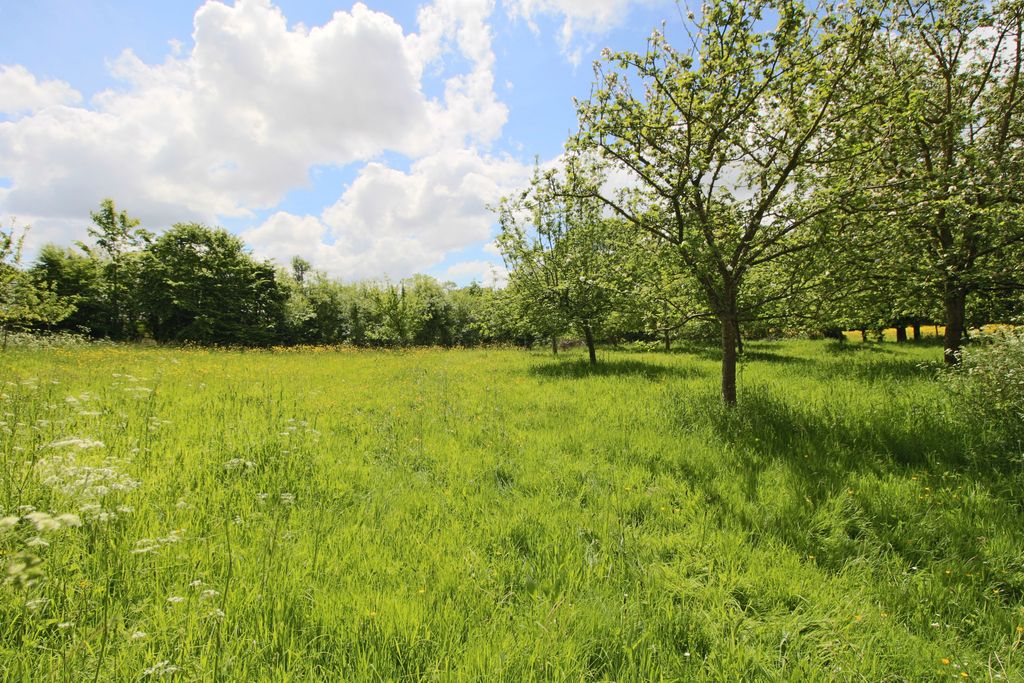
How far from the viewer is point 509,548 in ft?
11.1

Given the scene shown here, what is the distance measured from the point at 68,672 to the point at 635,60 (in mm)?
8463

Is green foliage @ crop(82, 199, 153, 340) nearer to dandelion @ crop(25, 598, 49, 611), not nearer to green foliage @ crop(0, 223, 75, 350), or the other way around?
green foliage @ crop(0, 223, 75, 350)

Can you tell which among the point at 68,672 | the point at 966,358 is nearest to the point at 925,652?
the point at 68,672

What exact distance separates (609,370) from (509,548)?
993 centimetres

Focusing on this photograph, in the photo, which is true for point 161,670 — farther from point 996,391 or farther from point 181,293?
point 181,293

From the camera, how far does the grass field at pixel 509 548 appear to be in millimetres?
2281

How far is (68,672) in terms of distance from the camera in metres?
1.84

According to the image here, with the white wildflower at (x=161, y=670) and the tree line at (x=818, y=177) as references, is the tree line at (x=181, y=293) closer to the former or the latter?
the tree line at (x=818, y=177)

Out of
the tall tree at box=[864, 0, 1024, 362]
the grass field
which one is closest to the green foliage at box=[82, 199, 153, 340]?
the grass field

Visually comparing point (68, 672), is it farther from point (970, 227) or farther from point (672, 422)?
point (970, 227)

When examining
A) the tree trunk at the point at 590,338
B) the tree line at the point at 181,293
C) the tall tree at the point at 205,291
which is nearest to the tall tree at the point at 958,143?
the tree trunk at the point at 590,338

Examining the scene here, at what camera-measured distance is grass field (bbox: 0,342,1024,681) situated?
2281 mm

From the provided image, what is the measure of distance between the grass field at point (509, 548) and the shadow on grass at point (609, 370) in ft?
16.2

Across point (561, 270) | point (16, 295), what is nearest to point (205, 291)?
point (16, 295)
